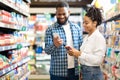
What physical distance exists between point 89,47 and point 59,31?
95 cm

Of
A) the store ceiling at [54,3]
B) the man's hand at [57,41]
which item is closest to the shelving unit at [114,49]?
the man's hand at [57,41]

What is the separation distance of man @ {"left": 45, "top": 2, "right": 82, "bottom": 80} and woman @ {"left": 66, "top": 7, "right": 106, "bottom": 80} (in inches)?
25.9

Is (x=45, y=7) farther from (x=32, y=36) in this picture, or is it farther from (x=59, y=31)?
(x=59, y=31)

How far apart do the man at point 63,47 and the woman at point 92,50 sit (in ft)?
2.16

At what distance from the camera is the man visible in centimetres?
368

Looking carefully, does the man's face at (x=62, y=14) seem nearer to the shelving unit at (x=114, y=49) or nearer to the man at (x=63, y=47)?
the man at (x=63, y=47)

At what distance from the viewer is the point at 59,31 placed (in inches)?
148

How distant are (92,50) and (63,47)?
91 cm

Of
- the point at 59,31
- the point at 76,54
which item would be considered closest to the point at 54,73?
the point at 59,31

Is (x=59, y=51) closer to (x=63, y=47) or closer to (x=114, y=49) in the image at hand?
(x=63, y=47)

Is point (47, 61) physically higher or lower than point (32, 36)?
lower

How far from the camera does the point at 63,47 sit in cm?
373

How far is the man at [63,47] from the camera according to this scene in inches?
145

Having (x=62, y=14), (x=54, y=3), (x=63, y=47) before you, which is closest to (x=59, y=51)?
(x=63, y=47)
